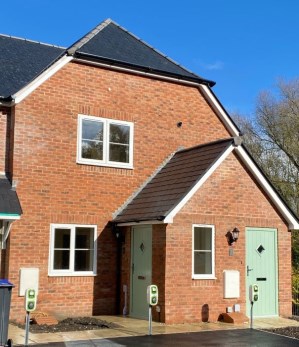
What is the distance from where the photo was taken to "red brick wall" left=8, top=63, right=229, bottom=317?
14484mm

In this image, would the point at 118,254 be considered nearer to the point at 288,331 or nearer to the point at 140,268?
the point at 140,268

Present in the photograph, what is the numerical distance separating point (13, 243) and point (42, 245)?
834 millimetres

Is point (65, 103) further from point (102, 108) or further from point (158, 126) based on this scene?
point (158, 126)

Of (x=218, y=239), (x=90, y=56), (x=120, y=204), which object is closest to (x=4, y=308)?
(x=218, y=239)

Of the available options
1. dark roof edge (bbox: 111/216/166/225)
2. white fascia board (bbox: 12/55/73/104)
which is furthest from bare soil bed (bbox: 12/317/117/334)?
white fascia board (bbox: 12/55/73/104)

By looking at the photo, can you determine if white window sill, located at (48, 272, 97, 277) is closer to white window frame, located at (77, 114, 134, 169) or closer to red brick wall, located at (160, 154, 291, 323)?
red brick wall, located at (160, 154, 291, 323)

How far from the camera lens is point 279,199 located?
50.5ft

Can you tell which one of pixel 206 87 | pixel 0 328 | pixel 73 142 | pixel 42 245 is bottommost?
pixel 0 328

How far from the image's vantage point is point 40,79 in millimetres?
15117

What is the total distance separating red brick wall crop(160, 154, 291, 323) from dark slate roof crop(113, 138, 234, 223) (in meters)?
0.35

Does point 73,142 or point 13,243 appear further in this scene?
point 73,142

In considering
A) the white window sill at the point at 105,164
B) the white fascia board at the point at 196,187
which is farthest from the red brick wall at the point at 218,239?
the white window sill at the point at 105,164

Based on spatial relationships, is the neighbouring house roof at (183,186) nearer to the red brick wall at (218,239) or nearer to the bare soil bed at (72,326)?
the red brick wall at (218,239)

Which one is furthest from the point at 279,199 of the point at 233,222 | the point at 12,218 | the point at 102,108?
the point at 12,218
